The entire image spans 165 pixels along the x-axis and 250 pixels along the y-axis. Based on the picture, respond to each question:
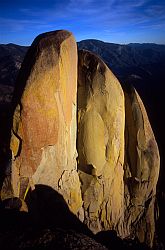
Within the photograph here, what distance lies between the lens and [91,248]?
14.4 feet

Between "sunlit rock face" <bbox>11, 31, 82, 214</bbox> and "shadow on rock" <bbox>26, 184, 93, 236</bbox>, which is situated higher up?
"sunlit rock face" <bbox>11, 31, 82, 214</bbox>

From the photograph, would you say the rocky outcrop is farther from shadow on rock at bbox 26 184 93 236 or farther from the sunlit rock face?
shadow on rock at bbox 26 184 93 236

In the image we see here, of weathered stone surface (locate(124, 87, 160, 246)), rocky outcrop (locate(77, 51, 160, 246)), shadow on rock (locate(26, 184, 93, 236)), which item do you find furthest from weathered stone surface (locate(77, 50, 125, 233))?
shadow on rock (locate(26, 184, 93, 236))

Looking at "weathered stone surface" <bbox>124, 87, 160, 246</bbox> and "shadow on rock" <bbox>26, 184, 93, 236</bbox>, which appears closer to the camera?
"shadow on rock" <bbox>26, 184, 93, 236</bbox>

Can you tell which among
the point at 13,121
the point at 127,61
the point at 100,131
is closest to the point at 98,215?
the point at 100,131

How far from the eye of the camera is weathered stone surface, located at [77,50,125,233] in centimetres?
754

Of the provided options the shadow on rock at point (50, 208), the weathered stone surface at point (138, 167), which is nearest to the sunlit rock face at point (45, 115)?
the shadow on rock at point (50, 208)

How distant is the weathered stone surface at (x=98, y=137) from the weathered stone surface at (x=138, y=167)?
26.5 inches

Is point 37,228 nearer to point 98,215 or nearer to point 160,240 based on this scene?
point 98,215

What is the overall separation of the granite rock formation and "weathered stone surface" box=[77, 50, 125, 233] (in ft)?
0.10

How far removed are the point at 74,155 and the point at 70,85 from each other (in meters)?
2.10

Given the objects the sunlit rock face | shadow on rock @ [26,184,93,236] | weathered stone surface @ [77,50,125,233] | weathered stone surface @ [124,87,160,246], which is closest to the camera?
→ the sunlit rock face

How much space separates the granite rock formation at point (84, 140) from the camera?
616 centimetres

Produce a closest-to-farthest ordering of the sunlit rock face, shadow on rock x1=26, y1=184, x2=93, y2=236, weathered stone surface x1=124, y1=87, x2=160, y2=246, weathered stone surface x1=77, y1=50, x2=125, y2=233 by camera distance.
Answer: the sunlit rock face
shadow on rock x1=26, y1=184, x2=93, y2=236
weathered stone surface x1=77, y1=50, x2=125, y2=233
weathered stone surface x1=124, y1=87, x2=160, y2=246
